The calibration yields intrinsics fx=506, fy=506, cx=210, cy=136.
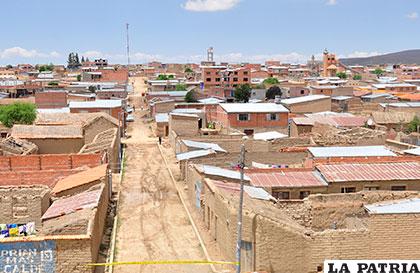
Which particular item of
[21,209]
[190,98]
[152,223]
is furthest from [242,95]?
[21,209]

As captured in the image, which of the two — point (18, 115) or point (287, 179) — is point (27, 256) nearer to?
point (287, 179)

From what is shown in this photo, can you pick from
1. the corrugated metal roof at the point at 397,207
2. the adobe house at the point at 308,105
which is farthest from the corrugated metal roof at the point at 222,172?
the adobe house at the point at 308,105

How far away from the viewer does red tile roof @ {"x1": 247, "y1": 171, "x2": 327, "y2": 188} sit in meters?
22.2

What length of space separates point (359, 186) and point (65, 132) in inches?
859

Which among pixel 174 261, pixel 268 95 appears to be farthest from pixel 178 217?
pixel 268 95

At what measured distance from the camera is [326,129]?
132 feet

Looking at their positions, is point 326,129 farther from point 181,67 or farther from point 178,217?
point 181,67

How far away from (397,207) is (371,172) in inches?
235

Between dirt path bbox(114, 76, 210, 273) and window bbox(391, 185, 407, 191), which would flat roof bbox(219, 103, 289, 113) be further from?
window bbox(391, 185, 407, 191)

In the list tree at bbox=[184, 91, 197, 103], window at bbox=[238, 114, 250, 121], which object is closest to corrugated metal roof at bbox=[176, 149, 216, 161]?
window at bbox=[238, 114, 250, 121]

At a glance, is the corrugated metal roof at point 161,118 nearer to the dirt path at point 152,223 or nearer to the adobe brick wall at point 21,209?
the dirt path at point 152,223

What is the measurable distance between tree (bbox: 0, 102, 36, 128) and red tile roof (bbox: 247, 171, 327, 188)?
29.6 metres

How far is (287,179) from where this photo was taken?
22.8 meters

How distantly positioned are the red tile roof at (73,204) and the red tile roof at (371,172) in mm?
10205
